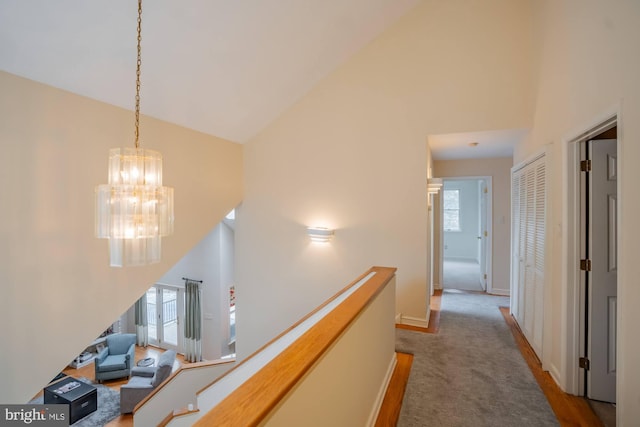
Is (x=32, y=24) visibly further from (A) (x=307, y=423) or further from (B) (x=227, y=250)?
(B) (x=227, y=250)

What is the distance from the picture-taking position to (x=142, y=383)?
6.49m

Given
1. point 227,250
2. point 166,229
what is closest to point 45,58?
point 166,229

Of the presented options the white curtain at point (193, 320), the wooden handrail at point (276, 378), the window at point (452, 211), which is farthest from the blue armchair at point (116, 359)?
the window at point (452, 211)

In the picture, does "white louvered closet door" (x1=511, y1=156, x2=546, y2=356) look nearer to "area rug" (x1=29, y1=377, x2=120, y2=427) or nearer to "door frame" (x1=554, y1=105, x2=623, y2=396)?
"door frame" (x1=554, y1=105, x2=623, y2=396)

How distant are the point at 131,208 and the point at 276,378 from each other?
1.60 m

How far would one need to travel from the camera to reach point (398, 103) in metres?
3.77

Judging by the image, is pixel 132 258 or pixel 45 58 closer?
pixel 132 258

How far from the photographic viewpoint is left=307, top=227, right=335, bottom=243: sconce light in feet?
13.4

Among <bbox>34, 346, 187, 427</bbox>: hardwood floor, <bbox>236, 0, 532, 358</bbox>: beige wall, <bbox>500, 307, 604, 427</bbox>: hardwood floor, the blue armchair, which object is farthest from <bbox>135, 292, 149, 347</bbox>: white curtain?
<bbox>500, 307, 604, 427</bbox>: hardwood floor

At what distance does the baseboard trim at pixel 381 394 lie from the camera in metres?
1.97

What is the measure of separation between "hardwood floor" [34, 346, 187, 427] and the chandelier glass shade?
6.06 meters

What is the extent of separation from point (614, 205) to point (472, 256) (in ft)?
24.0

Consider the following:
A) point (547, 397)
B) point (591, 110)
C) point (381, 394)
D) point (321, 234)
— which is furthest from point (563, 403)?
point (321, 234)

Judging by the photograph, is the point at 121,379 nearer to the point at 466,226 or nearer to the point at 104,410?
the point at 104,410
